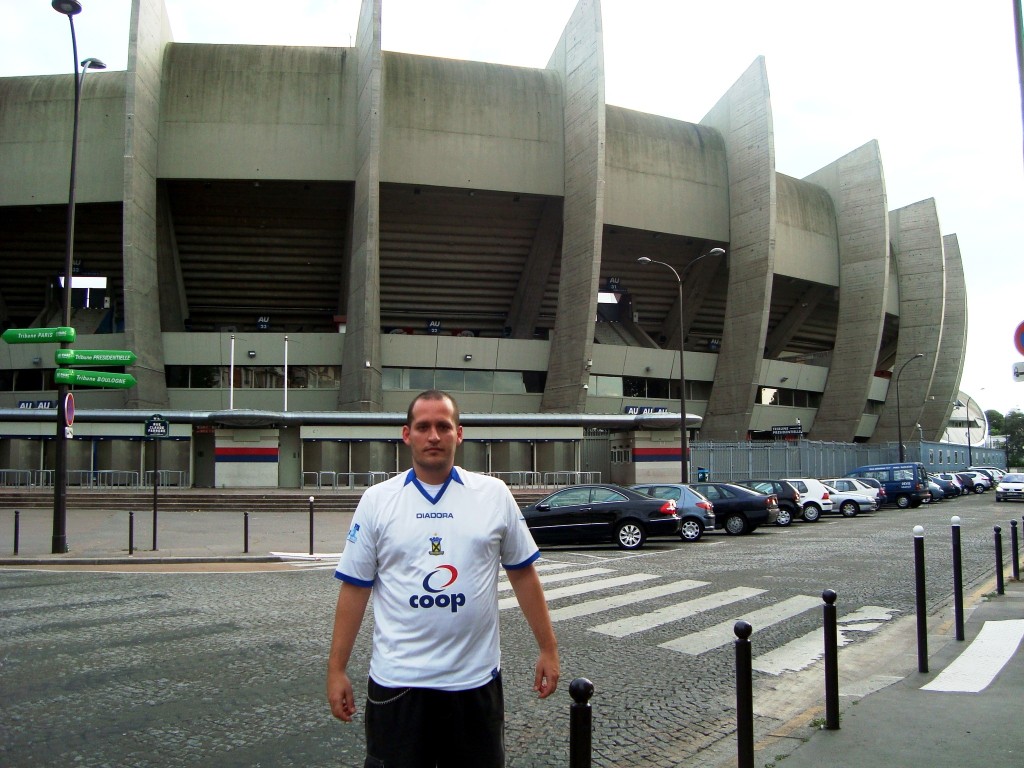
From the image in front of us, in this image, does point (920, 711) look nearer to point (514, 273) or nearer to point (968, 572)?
point (968, 572)

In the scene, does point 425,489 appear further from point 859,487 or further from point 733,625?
point 859,487

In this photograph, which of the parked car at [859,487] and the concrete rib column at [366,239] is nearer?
the parked car at [859,487]

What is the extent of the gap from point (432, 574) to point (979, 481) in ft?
180

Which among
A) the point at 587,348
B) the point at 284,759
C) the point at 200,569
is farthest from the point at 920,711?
the point at 587,348

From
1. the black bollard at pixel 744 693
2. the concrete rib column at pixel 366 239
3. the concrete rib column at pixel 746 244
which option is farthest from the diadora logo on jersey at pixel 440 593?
the concrete rib column at pixel 746 244

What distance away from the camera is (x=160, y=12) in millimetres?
36562

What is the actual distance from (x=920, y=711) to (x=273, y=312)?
4202 centimetres

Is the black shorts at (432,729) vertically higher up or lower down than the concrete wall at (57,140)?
lower down

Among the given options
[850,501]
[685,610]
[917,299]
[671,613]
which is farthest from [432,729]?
[917,299]

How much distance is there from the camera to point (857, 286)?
160ft

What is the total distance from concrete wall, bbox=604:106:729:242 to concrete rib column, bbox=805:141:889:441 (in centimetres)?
1081

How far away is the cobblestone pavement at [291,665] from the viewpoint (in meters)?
4.72

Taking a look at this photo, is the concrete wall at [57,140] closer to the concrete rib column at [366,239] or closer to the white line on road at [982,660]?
the concrete rib column at [366,239]

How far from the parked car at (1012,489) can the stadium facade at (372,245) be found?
12087mm
